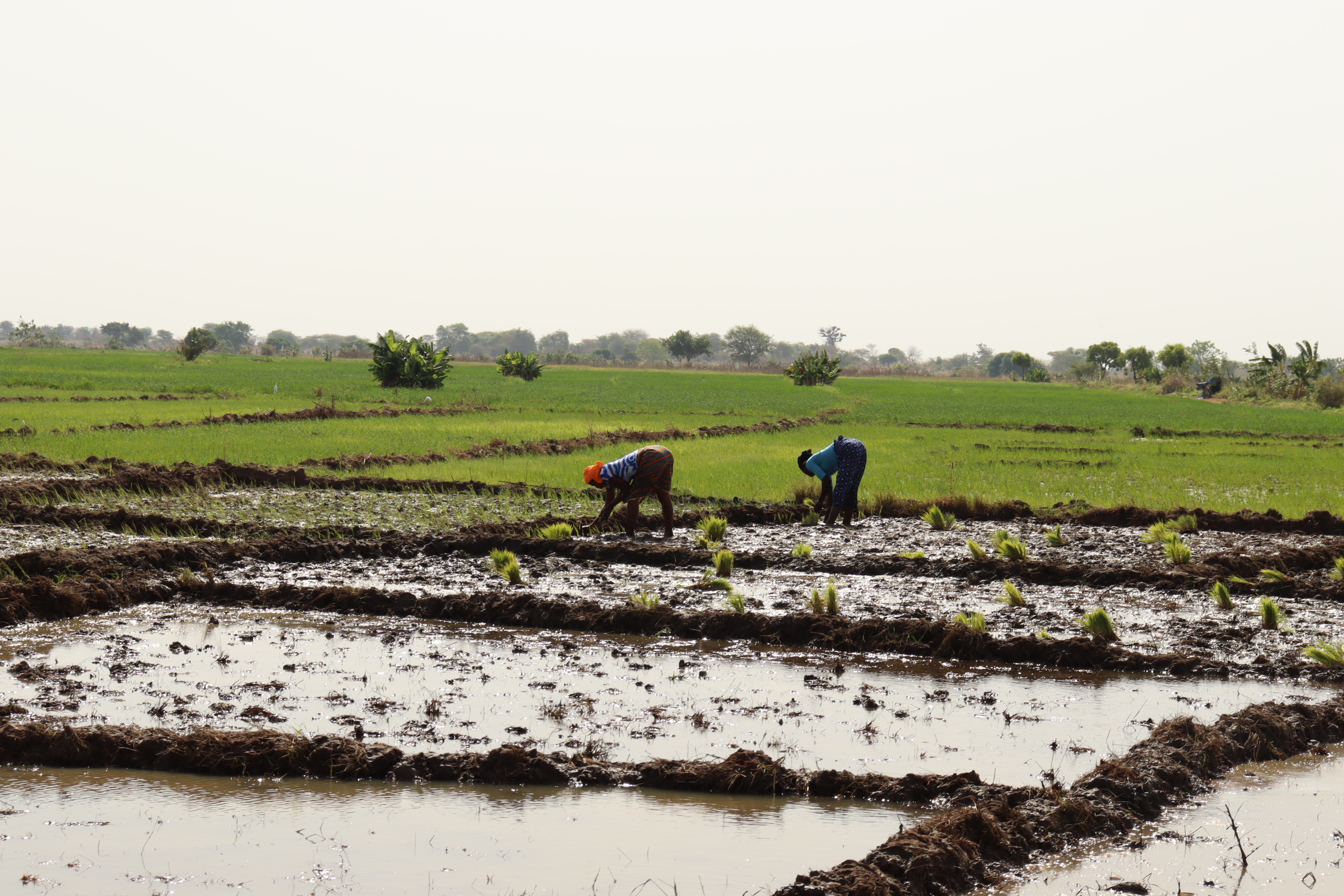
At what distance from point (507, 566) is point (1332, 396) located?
154 ft

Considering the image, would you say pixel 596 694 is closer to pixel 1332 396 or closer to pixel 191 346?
pixel 1332 396

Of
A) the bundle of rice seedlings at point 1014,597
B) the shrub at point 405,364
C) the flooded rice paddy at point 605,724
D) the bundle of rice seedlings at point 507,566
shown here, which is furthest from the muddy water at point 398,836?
the shrub at point 405,364

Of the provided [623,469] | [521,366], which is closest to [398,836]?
[623,469]

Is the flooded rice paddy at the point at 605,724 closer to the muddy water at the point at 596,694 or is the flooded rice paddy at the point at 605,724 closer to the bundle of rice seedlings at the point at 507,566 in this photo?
the muddy water at the point at 596,694

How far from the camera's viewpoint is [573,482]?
15070 mm

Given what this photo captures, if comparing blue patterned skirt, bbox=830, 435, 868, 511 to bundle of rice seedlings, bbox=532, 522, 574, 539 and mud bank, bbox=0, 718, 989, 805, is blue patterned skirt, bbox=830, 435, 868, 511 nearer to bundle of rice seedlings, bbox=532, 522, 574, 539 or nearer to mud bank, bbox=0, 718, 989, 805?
bundle of rice seedlings, bbox=532, 522, 574, 539

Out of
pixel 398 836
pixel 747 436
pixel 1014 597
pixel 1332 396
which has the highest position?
pixel 1332 396

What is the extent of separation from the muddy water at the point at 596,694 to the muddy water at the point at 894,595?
0.94m

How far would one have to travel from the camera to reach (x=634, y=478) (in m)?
10.6

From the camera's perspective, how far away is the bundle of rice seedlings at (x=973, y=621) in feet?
22.5

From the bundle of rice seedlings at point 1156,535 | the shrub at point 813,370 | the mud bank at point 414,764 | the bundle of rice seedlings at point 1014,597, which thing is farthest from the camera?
the shrub at point 813,370

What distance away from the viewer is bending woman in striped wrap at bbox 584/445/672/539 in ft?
34.4

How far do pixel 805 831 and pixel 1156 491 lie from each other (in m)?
12.3

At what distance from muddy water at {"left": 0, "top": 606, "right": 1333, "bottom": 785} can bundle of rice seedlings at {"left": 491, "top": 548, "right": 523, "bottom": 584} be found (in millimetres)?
1289
